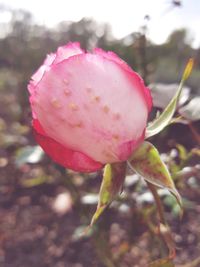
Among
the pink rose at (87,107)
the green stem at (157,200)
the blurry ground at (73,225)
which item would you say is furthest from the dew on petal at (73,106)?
the blurry ground at (73,225)

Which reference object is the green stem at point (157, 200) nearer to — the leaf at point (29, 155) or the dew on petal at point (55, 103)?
the dew on petal at point (55, 103)

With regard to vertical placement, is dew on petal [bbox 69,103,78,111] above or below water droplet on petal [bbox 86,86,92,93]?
below

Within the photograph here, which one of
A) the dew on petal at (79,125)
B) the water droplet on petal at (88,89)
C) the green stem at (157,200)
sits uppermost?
the water droplet on petal at (88,89)

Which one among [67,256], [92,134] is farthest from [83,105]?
[67,256]

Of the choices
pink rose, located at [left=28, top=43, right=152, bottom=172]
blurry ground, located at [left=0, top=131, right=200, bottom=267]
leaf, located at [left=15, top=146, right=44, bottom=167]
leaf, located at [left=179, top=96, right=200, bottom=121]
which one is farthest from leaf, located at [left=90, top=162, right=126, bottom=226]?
leaf, located at [left=15, top=146, right=44, bottom=167]

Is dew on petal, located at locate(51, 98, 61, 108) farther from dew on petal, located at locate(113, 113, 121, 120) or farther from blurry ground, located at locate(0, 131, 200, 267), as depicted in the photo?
blurry ground, located at locate(0, 131, 200, 267)

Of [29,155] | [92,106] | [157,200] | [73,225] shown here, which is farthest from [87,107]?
[73,225]

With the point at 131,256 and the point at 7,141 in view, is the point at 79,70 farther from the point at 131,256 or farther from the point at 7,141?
the point at 7,141
